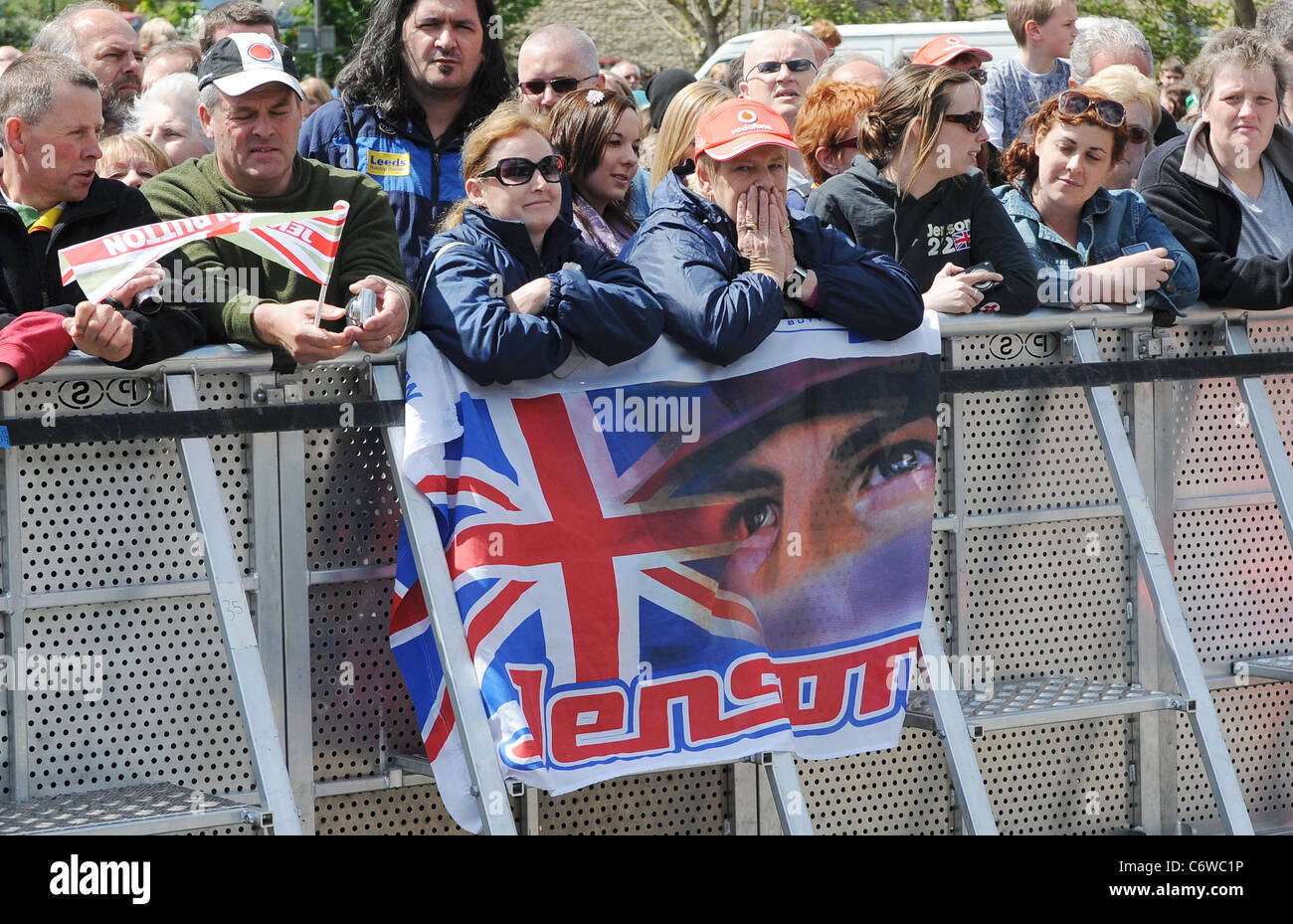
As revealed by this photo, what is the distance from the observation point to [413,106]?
18.0 feet

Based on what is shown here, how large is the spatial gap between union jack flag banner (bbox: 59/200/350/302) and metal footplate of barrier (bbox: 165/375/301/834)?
306 millimetres

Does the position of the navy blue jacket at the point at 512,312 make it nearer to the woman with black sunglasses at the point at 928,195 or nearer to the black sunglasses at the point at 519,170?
the black sunglasses at the point at 519,170

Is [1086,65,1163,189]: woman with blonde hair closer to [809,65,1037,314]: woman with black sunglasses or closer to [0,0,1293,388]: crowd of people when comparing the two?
[0,0,1293,388]: crowd of people

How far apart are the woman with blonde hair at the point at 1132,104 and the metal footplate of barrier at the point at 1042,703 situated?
220 cm

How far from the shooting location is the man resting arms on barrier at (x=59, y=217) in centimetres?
392

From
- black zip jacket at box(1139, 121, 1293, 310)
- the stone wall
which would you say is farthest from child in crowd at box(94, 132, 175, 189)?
the stone wall

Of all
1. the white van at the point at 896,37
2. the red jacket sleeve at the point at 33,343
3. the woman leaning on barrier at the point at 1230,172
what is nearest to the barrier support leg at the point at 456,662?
the red jacket sleeve at the point at 33,343

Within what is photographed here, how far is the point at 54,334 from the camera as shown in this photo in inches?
153

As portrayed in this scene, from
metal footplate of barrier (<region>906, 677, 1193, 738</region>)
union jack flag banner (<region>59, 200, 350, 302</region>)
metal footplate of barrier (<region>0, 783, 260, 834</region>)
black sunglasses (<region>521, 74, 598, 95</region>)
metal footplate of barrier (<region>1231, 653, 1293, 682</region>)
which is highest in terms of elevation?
black sunglasses (<region>521, 74, 598, 95</region>)

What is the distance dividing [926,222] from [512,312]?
1592mm

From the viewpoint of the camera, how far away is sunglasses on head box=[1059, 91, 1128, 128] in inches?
219

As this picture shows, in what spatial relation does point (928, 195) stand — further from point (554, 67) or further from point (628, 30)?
point (628, 30)

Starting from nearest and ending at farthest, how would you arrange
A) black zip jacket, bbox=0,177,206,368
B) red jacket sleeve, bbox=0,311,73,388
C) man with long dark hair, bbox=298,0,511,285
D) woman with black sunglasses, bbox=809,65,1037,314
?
red jacket sleeve, bbox=0,311,73,388 < black zip jacket, bbox=0,177,206,368 < woman with black sunglasses, bbox=809,65,1037,314 < man with long dark hair, bbox=298,0,511,285
